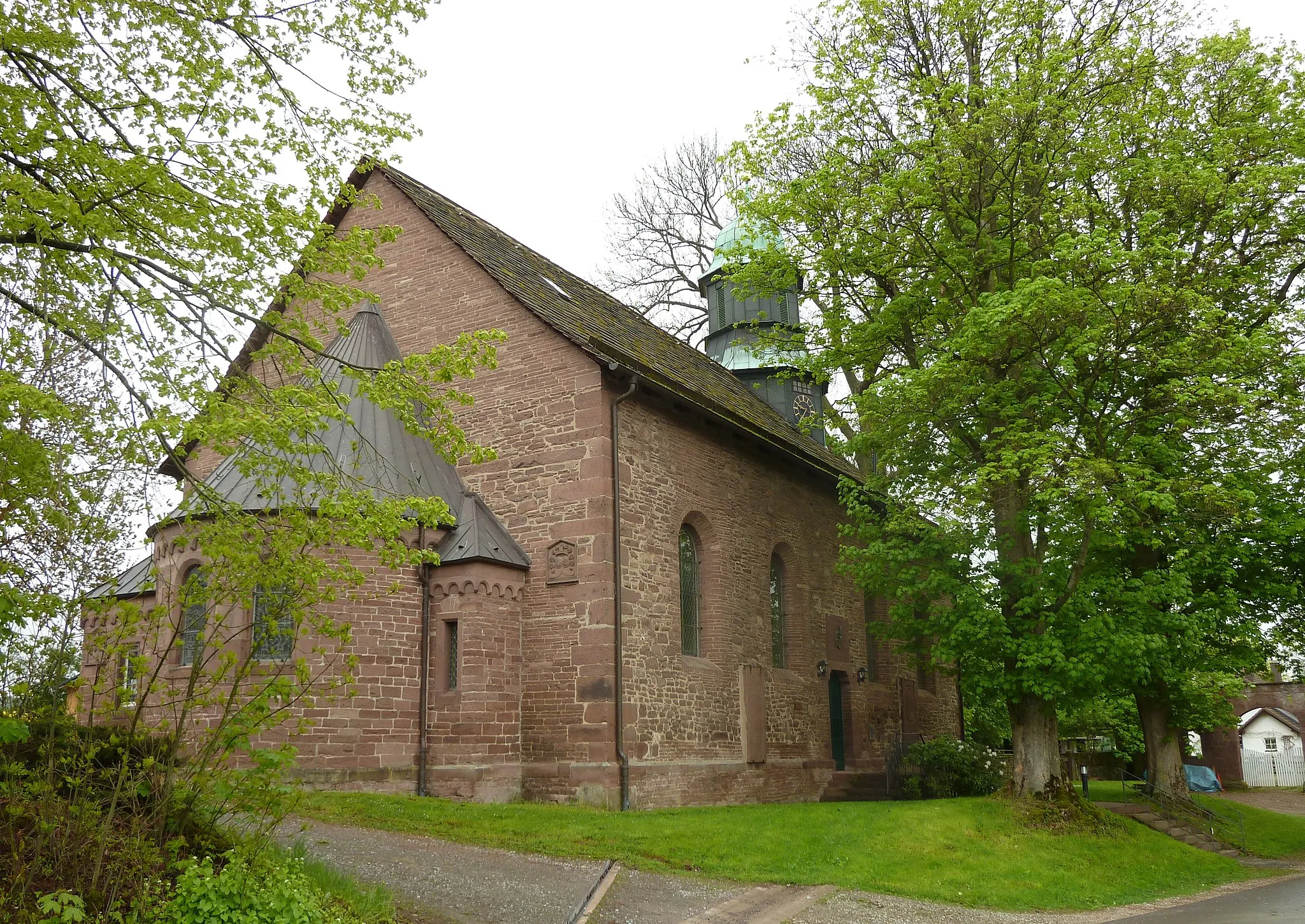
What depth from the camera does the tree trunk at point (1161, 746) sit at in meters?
20.5

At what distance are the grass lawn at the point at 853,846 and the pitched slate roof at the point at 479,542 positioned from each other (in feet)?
11.4

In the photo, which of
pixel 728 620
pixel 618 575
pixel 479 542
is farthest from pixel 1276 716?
pixel 479 542

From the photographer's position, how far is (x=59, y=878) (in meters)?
6.40

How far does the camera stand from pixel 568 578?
1587 centimetres

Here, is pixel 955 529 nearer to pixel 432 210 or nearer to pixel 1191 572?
pixel 1191 572

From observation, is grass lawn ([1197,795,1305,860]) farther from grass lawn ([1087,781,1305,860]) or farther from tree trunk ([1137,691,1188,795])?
tree trunk ([1137,691,1188,795])

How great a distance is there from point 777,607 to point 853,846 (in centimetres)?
→ 781

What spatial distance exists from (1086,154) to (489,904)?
14.2 metres

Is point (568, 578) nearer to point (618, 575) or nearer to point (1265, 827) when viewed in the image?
point (618, 575)

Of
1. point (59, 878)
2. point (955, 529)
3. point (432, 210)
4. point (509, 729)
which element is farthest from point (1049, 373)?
point (59, 878)

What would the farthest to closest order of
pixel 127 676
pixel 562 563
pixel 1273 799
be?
pixel 1273 799 → pixel 562 563 → pixel 127 676

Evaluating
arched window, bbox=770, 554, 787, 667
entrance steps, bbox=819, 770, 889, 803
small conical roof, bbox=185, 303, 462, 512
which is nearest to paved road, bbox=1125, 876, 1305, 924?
entrance steps, bbox=819, 770, 889, 803

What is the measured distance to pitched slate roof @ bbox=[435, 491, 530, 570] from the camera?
50.8 ft

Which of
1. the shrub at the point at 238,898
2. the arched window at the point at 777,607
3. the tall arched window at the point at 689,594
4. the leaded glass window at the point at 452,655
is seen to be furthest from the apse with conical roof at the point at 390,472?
the shrub at the point at 238,898
